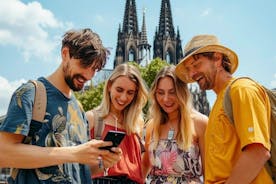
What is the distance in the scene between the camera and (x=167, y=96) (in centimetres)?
366

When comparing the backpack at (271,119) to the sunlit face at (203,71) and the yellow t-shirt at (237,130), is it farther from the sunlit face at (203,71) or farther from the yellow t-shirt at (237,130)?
the sunlit face at (203,71)

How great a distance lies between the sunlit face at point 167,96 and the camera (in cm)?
365

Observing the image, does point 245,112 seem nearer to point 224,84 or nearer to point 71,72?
point 224,84

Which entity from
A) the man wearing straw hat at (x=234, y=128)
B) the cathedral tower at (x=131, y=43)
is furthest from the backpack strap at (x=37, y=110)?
the cathedral tower at (x=131, y=43)

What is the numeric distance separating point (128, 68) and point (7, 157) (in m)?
1.83

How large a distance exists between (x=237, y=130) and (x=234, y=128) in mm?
72

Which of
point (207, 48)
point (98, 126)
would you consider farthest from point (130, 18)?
point (207, 48)

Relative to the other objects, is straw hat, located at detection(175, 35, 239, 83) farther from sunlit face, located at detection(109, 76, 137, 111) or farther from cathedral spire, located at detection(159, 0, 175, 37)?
cathedral spire, located at detection(159, 0, 175, 37)

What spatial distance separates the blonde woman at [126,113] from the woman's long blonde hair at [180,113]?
18cm

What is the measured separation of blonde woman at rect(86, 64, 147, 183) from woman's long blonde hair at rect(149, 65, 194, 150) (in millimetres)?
181

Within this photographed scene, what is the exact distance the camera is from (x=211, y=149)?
8.17 ft

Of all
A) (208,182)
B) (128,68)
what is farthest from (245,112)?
(128,68)

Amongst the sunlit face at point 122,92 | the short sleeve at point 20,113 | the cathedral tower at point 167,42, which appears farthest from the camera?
the cathedral tower at point 167,42

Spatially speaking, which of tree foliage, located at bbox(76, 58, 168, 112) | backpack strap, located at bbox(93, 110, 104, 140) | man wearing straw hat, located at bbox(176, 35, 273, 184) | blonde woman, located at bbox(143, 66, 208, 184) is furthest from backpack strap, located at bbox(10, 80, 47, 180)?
tree foliage, located at bbox(76, 58, 168, 112)
